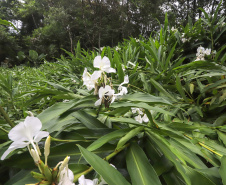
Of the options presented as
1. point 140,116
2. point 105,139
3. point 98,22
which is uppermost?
point 98,22

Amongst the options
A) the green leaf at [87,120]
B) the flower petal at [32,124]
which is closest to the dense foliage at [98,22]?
the green leaf at [87,120]

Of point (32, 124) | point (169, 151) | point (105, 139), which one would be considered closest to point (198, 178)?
point (169, 151)

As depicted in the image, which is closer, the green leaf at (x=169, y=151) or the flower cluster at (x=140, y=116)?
the green leaf at (x=169, y=151)

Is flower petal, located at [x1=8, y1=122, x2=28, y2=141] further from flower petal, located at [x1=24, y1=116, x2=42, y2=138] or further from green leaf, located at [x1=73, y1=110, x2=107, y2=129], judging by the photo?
green leaf, located at [x1=73, y1=110, x2=107, y2=129]

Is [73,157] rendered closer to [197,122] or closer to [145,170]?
[145,170]

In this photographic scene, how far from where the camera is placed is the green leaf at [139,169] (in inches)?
9.5

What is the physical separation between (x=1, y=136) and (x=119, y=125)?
0.29m

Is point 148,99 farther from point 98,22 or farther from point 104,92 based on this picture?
point 98,22

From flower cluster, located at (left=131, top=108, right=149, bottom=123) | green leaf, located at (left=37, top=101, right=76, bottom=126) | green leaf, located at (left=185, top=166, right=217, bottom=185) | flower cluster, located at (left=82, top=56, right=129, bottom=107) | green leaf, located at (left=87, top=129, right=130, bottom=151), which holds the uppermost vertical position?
flower cluster, located at (left=82, top=56, right=129, bottom=107)

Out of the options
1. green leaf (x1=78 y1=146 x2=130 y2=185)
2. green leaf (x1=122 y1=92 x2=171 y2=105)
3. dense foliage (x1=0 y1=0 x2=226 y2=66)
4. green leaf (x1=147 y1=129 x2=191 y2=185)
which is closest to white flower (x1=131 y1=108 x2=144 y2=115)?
green leaf (x1=122 y1=92 x2=171 y2=105)

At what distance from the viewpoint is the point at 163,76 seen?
898 mm

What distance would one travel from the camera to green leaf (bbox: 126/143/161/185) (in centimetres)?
24

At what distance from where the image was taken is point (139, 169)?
263 mm

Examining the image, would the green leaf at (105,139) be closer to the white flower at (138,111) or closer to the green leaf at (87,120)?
the green leaf at (87,120)
